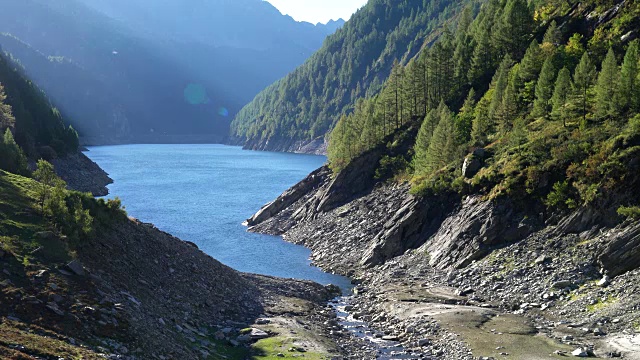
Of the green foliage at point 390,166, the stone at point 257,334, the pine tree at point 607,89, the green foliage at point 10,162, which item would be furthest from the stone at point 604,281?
the green foliage at point 10,162

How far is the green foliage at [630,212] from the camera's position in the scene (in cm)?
5478

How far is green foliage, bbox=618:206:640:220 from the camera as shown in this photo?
5478 cm

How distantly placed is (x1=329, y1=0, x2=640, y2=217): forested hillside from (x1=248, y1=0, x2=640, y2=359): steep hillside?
0.25m

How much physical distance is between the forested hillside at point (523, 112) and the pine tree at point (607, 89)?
0.13m

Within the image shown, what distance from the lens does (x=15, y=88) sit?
17750 cm

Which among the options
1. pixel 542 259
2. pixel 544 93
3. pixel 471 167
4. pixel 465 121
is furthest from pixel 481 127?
pixel 542 259

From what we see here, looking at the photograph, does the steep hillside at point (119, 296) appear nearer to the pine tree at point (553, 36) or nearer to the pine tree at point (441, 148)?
the pine tree at point (441, 148)

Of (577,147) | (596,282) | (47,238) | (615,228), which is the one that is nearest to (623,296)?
(596,282)

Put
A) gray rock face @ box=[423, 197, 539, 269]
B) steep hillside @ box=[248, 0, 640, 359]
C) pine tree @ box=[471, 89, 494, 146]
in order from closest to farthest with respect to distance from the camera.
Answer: steep hillside @ box=[248, 0, 640, 359]
gray rock face @ box=[423, 197, 539, 269]
pine tree @ box=[471, 89, 494, 146]

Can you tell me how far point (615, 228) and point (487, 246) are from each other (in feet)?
47.1

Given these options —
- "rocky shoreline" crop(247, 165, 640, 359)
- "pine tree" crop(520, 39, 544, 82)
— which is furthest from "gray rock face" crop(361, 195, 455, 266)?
"pine tree" crop(520, 39, 544, 82)

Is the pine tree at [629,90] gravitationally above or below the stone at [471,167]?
above

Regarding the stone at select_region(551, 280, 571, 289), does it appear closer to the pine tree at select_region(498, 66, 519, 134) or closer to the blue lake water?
the blue lake water

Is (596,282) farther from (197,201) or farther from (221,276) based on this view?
(197,201)
